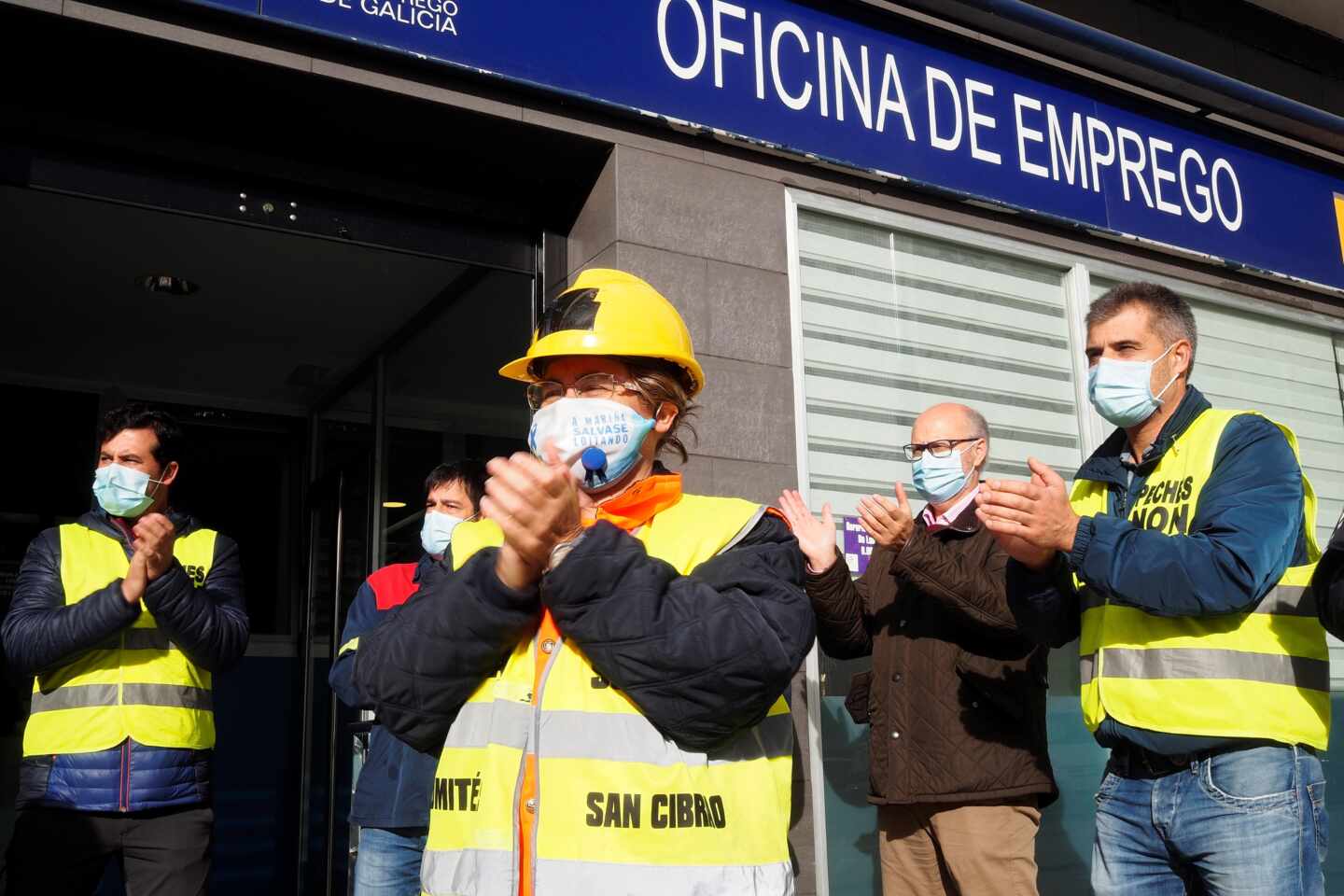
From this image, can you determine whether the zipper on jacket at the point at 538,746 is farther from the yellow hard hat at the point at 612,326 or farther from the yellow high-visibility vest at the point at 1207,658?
the yellow high-visibility vest at the point at 1207,658

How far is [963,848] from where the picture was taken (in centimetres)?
357

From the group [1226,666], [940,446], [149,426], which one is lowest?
[1226,666]

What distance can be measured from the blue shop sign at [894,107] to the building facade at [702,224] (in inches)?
0.6

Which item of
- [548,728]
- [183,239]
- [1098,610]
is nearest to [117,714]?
[548,728]

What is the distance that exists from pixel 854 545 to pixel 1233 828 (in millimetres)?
2366

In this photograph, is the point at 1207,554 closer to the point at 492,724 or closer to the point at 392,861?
the point at 492,724

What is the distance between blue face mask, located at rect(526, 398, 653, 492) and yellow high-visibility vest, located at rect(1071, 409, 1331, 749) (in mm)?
1413

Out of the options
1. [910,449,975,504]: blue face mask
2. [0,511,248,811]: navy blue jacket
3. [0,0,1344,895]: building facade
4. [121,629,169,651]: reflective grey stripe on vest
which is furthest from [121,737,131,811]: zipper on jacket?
[910,449,975,504]: blue face mask

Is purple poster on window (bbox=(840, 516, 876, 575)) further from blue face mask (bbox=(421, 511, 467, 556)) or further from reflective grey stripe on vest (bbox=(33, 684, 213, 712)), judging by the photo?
reflective grey stripe on vest (bbox=(33, 684, 213, 712))

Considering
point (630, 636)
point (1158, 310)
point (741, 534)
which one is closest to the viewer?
point (630, 636)

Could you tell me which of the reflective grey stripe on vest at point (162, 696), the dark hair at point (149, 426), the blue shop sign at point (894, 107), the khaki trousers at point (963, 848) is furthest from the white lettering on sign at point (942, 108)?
the khaki trousers at point (963, 848)

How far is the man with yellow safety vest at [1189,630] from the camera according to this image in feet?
8.87

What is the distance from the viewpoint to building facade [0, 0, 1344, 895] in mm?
4316

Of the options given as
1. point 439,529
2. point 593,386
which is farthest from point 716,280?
point 593,386
